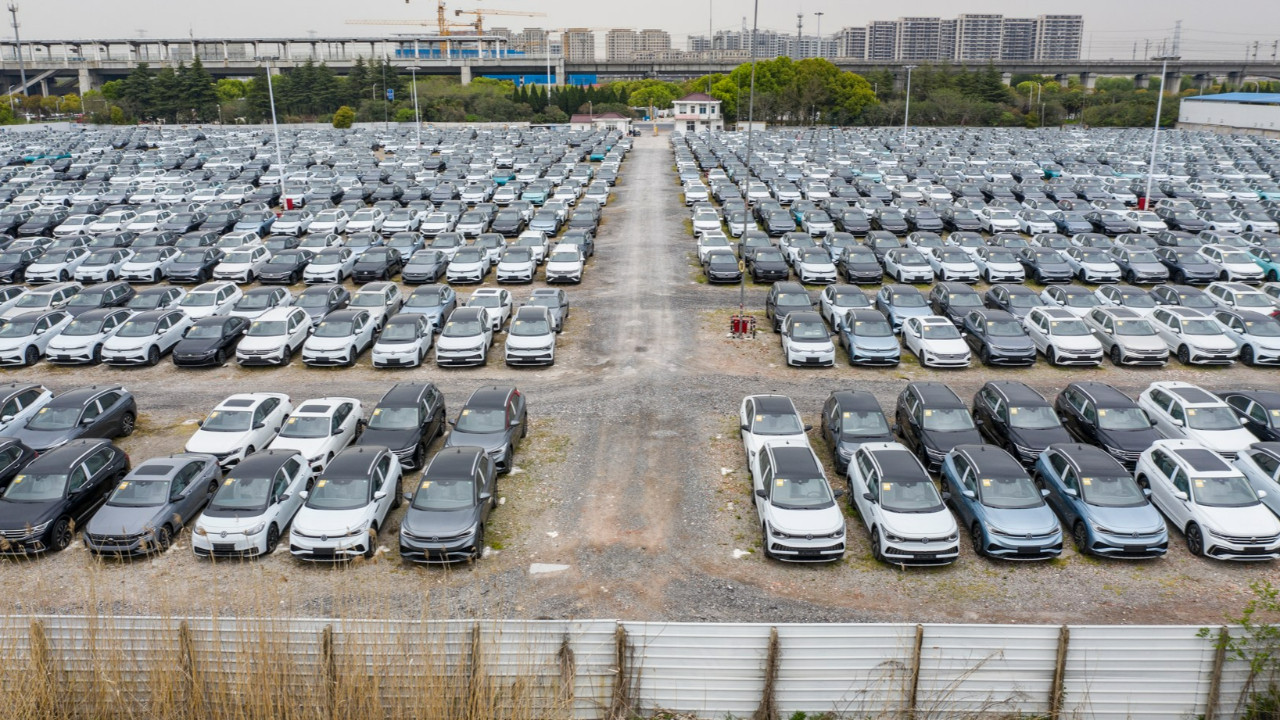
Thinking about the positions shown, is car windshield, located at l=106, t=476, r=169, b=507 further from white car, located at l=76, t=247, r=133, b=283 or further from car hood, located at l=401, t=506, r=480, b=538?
white car, located at l=76, t=247, r=133, b=283

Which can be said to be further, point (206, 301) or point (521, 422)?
point (206, 301)

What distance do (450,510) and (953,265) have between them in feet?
81.9

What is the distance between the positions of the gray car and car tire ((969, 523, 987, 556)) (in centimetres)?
1327

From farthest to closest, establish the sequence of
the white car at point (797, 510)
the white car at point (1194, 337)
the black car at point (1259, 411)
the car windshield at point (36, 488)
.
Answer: the white car at point (1194, 337) → the black car at point (1259, 411) → the car windshield at point (36, 488) → the white car at point (797, 510)

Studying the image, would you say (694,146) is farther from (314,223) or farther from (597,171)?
(314,223)

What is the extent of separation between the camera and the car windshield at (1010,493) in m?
15.3

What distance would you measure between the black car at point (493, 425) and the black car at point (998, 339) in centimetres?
1338

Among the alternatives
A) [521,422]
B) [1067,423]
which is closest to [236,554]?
[521,422]

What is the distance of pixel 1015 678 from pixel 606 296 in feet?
81.0

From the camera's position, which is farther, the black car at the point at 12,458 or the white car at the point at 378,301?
the white car at the point at 378,301

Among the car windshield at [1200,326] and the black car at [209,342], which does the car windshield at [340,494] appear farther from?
the car windshield at [1200,326]

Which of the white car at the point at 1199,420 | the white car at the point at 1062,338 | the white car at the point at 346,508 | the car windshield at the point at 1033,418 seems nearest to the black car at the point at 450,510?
the white car at the point at 346,508

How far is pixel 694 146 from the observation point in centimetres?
8456

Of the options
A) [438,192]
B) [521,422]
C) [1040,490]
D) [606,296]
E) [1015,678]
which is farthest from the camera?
[438,192]
